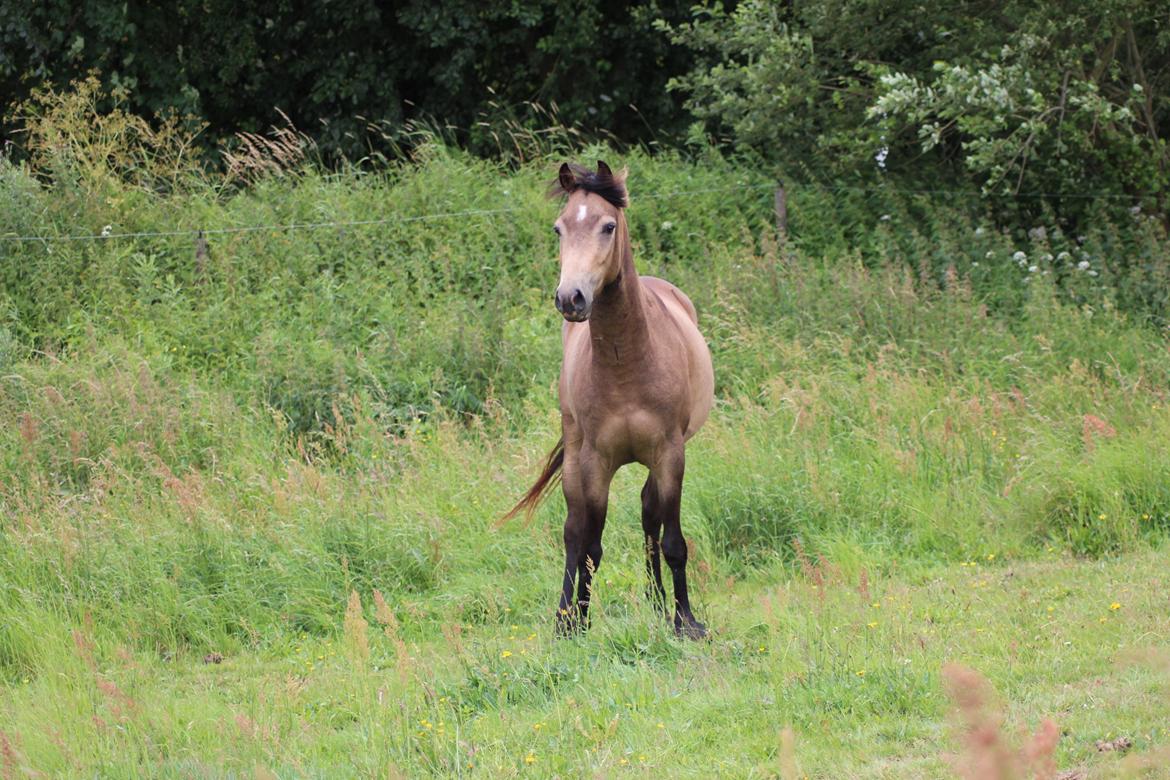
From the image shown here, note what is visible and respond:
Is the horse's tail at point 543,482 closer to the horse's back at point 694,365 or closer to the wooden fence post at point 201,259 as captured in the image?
the horse's back at point 694,365

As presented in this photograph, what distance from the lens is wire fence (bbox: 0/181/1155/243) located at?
1217 centimetres

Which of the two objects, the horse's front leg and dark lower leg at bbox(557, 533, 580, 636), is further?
dark lower leg at bbox(557, 533, 580, 636)

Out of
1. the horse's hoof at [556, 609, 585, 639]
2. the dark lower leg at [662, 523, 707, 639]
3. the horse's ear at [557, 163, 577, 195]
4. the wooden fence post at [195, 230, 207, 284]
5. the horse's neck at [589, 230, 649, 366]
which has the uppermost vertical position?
Result: the horse's ear at [557, 163, 577, 195]

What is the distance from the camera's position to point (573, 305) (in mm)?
5109

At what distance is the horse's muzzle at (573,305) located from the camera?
16.7 ft

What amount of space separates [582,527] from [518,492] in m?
1.71

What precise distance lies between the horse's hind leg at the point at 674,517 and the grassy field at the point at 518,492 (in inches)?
9.1

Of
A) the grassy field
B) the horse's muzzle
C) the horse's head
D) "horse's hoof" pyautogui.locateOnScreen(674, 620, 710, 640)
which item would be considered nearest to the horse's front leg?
the grassy field

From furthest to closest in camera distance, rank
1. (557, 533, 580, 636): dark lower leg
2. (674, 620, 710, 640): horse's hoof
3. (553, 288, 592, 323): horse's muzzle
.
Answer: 1. (557, 533, 580, 636): dark lower leg
2. (674, 620, 710, 640): horse's hoof
3. (553, 288, 592, 323): horse's muzzle

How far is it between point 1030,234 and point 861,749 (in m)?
9.25

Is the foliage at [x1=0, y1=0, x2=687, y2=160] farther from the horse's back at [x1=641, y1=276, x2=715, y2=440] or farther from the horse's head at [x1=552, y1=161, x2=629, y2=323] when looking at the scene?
the horse's head at [x1=552, y1=161, x2=629, y2=323]

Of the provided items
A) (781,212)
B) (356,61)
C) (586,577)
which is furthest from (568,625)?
(356,61)

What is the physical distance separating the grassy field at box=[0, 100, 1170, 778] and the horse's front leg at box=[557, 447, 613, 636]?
0.58 ft

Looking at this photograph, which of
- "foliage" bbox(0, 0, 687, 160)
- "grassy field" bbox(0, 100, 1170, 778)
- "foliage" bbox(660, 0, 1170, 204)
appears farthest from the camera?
"foliage" bbox(0, 0, 687, 160)
